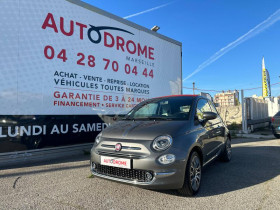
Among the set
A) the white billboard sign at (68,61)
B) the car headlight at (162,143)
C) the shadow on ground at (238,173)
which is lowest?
the shadow on ground at (238,173)

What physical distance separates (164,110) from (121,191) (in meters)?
1.64

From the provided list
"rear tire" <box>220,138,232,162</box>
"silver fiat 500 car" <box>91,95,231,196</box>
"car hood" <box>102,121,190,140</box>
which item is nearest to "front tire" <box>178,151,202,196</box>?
"silver fiat 500 car" <box>91,95,231,196</box>

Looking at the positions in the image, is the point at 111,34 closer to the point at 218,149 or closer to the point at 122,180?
the point at 218,149

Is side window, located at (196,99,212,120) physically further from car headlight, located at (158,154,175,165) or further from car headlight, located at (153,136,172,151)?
car headlight, located at (158,154,175,165)

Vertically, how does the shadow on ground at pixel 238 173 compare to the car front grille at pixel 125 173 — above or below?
below

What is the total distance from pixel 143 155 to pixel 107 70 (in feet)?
Answer: 13.6

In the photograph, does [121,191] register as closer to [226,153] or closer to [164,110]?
[164,110]

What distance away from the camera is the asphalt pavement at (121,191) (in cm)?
294

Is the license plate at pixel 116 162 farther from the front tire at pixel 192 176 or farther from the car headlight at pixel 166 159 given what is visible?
the front tire at pixel 192 176

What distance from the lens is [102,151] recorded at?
324cm

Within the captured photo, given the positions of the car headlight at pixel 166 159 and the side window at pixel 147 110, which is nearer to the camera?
the car headlight at pixel 166 159

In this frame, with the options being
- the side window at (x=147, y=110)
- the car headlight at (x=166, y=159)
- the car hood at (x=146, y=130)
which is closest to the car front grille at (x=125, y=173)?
the car headlight at (x=166, y=159)

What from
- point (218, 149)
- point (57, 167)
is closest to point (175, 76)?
point (218, 149)

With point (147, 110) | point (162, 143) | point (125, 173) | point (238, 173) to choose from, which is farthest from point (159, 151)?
point (238, 173)
